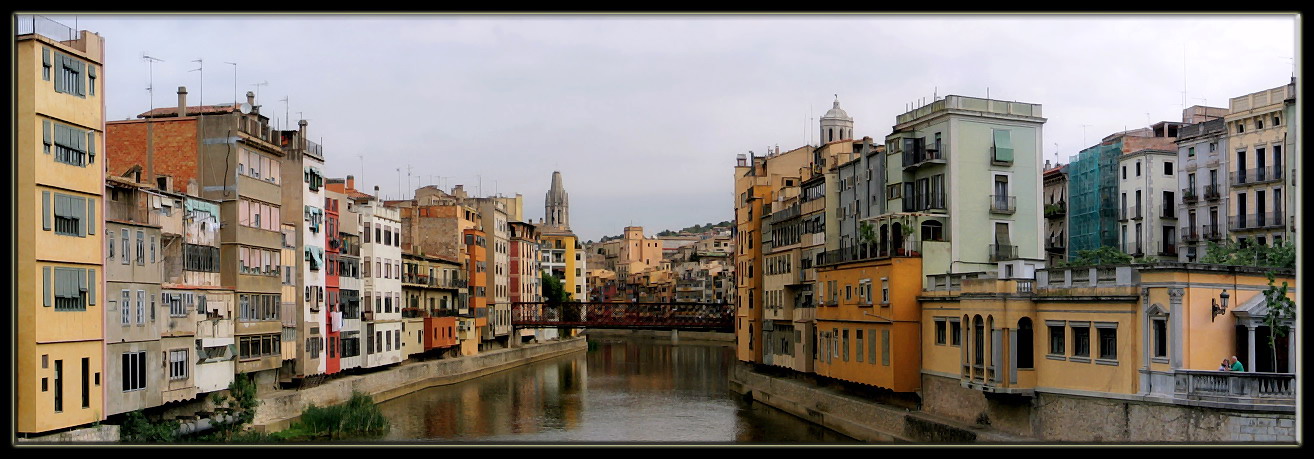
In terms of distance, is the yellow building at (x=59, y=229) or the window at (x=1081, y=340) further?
the window at (x=1081, y=340)

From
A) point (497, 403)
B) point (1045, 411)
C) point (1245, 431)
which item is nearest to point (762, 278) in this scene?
point (497, 403)

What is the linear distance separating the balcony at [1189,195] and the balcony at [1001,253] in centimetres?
1399

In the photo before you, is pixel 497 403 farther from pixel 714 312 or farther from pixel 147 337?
pixel 714 312

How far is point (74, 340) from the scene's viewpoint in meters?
26.9

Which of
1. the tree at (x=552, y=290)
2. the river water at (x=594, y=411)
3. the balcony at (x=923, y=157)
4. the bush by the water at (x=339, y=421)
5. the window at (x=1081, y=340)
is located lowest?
the river water at (x=594, y=411)

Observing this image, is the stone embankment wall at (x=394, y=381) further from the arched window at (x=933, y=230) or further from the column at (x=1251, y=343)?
the column at (x=1251, y=343)

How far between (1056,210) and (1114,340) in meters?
35.3

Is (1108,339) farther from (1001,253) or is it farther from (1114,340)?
(1001,253)

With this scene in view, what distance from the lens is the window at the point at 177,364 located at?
108ft

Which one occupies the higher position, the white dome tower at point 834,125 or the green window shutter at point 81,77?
the white dome tower at point 834,125

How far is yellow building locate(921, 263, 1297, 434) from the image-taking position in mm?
24828

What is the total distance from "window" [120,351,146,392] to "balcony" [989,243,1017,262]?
25522 millimetres

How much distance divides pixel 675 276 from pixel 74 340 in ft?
421

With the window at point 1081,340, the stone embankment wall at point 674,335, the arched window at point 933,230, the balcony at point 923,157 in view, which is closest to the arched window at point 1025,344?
the window at point 1081,340
